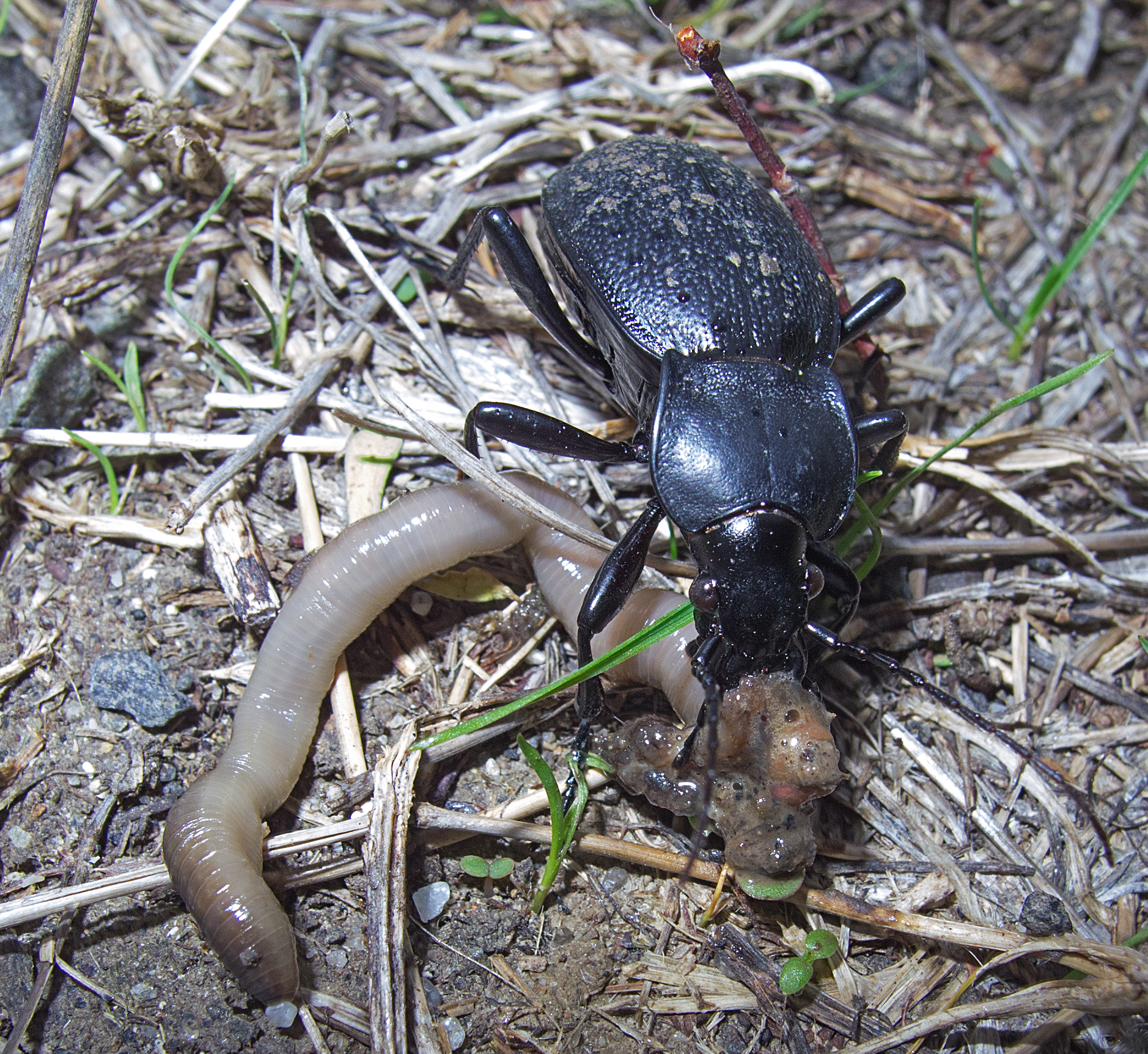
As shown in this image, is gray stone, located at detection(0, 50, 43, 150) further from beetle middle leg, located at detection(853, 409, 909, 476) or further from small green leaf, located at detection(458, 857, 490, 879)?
beetle middle leg, located at detection(853, 409, 909, 476)

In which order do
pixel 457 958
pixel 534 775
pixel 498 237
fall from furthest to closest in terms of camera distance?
pixel 498 237, pixel 534 775, pixel 457 958

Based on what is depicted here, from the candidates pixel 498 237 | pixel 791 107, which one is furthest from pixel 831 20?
pixel 498 237

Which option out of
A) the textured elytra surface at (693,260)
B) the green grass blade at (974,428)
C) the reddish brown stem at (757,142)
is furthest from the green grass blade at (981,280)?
the textured elytra surface at (693,260)

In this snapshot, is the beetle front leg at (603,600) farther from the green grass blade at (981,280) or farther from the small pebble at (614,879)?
the green grass blade at (981,280)

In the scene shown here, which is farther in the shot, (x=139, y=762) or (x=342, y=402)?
(x=342, y=402)

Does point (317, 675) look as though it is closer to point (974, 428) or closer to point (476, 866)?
point (476, 866)

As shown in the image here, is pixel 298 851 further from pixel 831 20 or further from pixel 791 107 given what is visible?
pixel 831 20

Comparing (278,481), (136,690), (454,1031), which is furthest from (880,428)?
(136,690)
